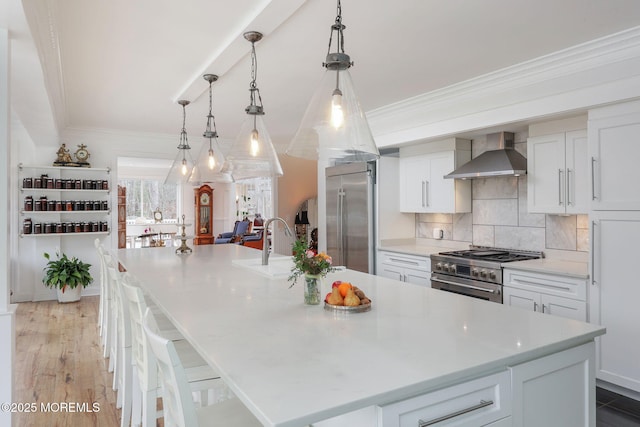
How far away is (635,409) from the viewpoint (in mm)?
2797

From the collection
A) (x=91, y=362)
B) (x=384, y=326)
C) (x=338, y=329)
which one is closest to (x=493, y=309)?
(x=384, y=326)

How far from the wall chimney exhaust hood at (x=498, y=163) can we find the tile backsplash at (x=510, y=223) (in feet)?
0.52

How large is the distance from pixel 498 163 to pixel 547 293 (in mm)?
1248

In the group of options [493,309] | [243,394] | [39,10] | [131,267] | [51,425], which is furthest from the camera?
[131,267]

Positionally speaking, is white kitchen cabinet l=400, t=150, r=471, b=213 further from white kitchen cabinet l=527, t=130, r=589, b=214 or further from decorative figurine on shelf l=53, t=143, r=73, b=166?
decorative figurine on shelf l=53, t=143, r=73, b=166

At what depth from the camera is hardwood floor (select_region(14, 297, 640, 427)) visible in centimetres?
265

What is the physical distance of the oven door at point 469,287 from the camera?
11.7 feet

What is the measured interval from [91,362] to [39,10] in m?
2.75

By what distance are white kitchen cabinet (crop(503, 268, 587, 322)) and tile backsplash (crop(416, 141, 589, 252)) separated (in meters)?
0.61

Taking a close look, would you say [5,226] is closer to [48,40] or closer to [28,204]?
[48,40]

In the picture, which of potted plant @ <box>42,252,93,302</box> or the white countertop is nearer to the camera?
the white countertop

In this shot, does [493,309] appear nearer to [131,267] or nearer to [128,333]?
[128,333]

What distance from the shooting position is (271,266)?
2.98 metres

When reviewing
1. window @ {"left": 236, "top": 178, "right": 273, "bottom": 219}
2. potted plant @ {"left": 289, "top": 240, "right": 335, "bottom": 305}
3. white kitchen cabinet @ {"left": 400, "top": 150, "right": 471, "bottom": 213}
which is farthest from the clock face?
window @ {"left": 236, "top": 178, "right": 273, "bottom": 219}
